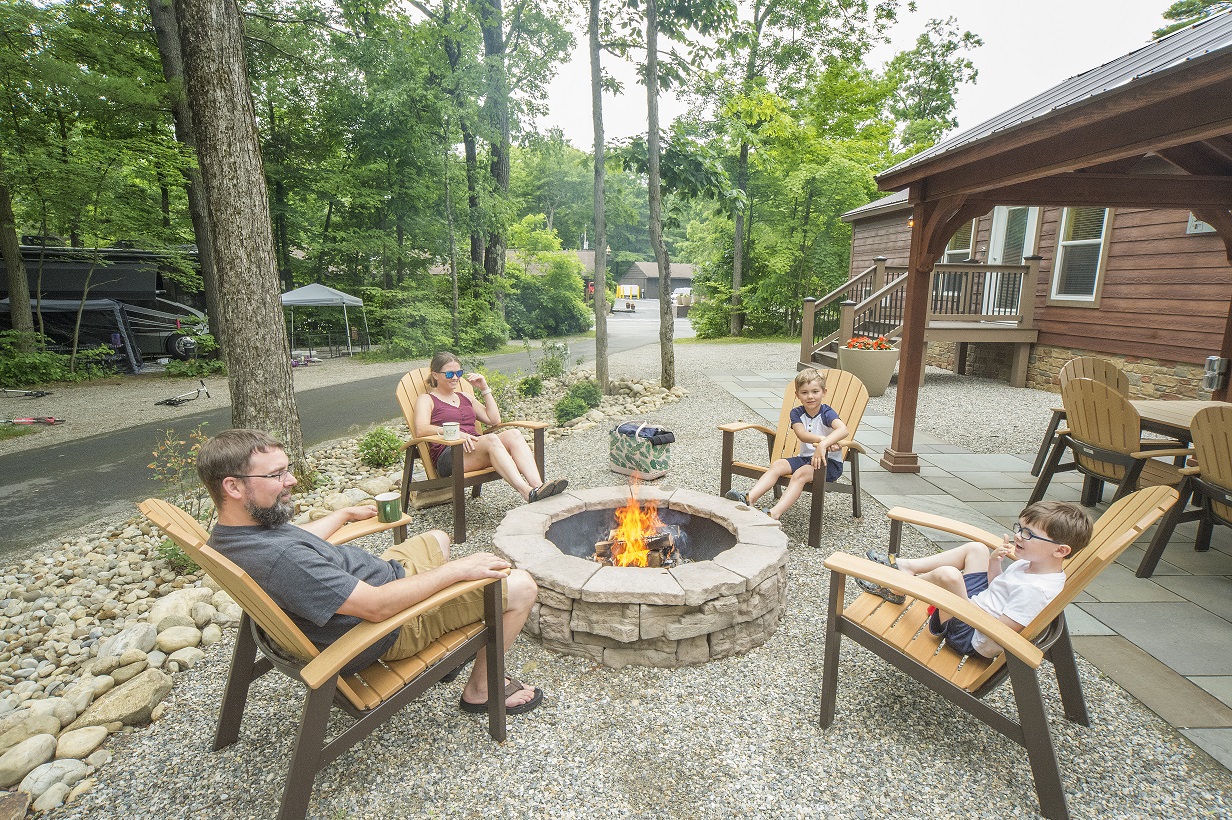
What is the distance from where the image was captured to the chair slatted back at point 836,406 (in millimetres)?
3998

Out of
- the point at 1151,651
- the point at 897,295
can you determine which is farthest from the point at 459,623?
the point at 897,295

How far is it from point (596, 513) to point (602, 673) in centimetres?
100

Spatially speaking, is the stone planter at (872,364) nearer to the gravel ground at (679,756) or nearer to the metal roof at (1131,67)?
the metal roof at (1131,67)

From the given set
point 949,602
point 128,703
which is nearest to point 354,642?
point 128,703

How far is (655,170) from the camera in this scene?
27.0 feet

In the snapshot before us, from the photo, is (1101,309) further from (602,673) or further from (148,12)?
(148,12)

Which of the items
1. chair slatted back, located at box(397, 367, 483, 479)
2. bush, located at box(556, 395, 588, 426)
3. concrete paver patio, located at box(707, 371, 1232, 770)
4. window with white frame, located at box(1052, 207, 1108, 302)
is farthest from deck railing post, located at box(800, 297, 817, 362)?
chair slatted back, located at box(397, 367, 483, 479)

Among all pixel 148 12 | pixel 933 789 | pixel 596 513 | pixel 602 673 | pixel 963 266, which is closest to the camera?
pixel 933 789

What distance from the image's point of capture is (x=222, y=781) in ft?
6.07

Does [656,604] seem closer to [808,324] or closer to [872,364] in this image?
[872,364]

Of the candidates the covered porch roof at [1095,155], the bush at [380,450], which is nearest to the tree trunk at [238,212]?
the bush at [380,450]

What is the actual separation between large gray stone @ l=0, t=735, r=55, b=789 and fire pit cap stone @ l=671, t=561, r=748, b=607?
218 centimetres

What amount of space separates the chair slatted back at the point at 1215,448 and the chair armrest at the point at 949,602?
6.75 feet

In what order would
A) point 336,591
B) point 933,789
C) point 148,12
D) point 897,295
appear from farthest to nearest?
point 148,12
point 897,295
point 933,789
point 336,591
